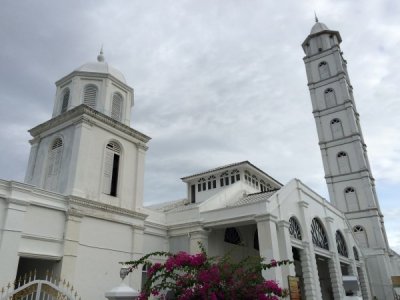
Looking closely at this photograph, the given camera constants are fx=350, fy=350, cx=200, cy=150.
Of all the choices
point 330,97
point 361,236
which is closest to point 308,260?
point 361,236

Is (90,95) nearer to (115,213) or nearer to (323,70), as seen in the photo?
(115,213)

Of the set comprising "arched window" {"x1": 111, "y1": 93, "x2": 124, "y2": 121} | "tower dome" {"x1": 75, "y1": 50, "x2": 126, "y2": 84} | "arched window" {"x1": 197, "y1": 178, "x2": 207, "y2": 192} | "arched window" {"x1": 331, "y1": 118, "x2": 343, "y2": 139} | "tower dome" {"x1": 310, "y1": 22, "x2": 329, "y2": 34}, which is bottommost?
"arched window" {"x1": 197, "y1": 178, "x2": 207, "y2": 192}

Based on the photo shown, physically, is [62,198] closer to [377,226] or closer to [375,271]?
[375,271]

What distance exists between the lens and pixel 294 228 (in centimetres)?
2056

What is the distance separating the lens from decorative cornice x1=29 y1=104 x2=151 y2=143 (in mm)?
18484

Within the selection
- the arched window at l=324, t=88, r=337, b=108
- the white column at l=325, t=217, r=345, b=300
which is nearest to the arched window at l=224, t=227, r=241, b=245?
the white column at l=325, t=217, r=345, b=300

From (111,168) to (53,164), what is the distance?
3.06m

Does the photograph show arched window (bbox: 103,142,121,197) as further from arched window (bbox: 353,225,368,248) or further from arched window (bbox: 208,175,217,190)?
arched window (bbox: 353,225,368,248)

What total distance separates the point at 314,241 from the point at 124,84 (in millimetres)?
15542

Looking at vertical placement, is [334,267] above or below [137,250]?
below

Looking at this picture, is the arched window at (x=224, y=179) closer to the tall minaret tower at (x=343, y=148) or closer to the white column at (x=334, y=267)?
→ the white column at (x=334, y=267)

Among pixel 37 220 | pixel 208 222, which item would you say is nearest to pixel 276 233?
pixel 208 222

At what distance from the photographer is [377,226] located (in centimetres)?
3581

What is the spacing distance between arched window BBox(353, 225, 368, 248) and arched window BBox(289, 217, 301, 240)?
1877cm
